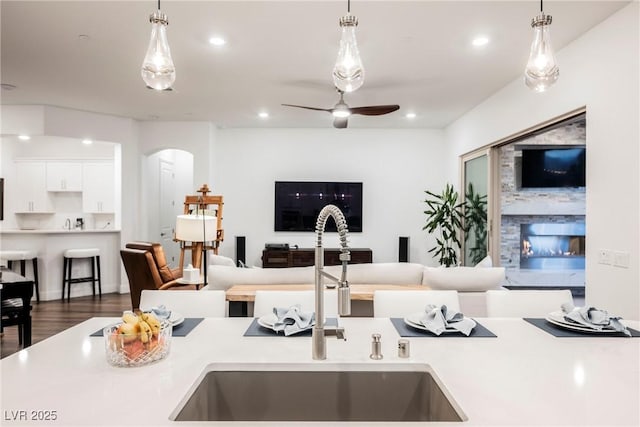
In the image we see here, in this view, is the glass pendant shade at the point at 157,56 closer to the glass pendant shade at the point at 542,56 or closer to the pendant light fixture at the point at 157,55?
the pendant light fixture at the point at 157,55

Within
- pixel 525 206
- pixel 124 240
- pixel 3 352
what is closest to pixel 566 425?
pixel 3 352

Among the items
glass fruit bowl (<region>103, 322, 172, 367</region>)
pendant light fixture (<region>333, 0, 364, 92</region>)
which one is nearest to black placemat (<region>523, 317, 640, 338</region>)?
pendant light fixture (<region>333, 0, 364, 92</region>)

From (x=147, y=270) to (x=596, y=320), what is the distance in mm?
4035

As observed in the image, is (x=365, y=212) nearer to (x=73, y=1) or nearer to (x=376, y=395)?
(x=73, y=1)

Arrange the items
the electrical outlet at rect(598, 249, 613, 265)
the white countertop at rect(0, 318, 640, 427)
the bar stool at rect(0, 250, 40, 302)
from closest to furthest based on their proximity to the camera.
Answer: the white countertop at rect(0, 318, 640, 427)
the electrical outlet at rect(598, 249, 613, 265)
the bar stool at rect(0, 250, 40, 302)

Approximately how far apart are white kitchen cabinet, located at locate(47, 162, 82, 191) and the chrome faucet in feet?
22.5

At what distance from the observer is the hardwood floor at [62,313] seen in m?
3.97

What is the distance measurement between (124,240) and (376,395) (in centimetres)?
601

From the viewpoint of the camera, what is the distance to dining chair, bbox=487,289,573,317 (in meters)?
2.12

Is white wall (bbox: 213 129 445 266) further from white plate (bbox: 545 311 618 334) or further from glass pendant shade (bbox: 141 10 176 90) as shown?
glass pendant shade (bbox: 141 10 176 90)

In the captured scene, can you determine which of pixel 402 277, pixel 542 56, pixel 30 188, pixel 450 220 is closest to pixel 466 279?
pixel 402 277

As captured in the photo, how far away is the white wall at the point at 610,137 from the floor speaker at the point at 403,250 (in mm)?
3524

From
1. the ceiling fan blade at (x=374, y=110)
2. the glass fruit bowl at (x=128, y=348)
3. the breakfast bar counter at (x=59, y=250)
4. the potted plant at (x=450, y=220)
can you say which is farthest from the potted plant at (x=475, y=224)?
the breakfast bar counter at (x=59, y=250)

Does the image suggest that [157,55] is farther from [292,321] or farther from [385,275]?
[385,275]
